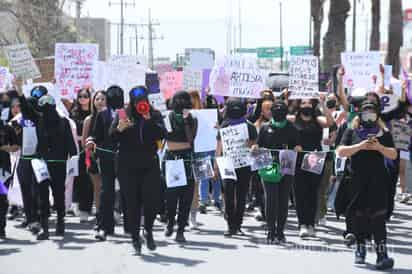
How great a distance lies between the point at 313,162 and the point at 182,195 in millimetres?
1770

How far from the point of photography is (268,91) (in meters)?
13.7

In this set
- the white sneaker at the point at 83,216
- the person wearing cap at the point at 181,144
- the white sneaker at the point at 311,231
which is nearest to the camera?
the person wearing cap at the point at 181,144

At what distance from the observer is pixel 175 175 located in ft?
37.0

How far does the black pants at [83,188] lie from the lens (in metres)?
13.0

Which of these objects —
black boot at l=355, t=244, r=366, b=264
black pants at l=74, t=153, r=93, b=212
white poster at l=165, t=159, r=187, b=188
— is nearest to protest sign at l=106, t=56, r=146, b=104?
black pants at l=74, t=153, r=93, b=212

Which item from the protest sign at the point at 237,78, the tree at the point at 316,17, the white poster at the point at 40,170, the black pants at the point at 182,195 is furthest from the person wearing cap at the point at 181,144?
the tree at the point at 316,17

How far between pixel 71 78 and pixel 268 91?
3710 mm

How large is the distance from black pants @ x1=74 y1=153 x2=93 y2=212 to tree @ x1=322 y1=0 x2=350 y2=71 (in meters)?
11.1

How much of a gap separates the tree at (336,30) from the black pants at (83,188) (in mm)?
11147

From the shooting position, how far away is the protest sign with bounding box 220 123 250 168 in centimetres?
1153

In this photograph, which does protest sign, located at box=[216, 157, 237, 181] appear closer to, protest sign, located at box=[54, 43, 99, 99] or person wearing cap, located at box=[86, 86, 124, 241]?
person wearing cap, located at box=[86, 86, 124, 241]

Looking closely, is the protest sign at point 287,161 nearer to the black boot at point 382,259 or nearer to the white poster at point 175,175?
the white poster at point 175,175

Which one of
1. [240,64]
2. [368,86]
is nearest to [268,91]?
[240,64]

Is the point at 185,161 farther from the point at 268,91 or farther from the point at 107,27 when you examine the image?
the point at 107,27
